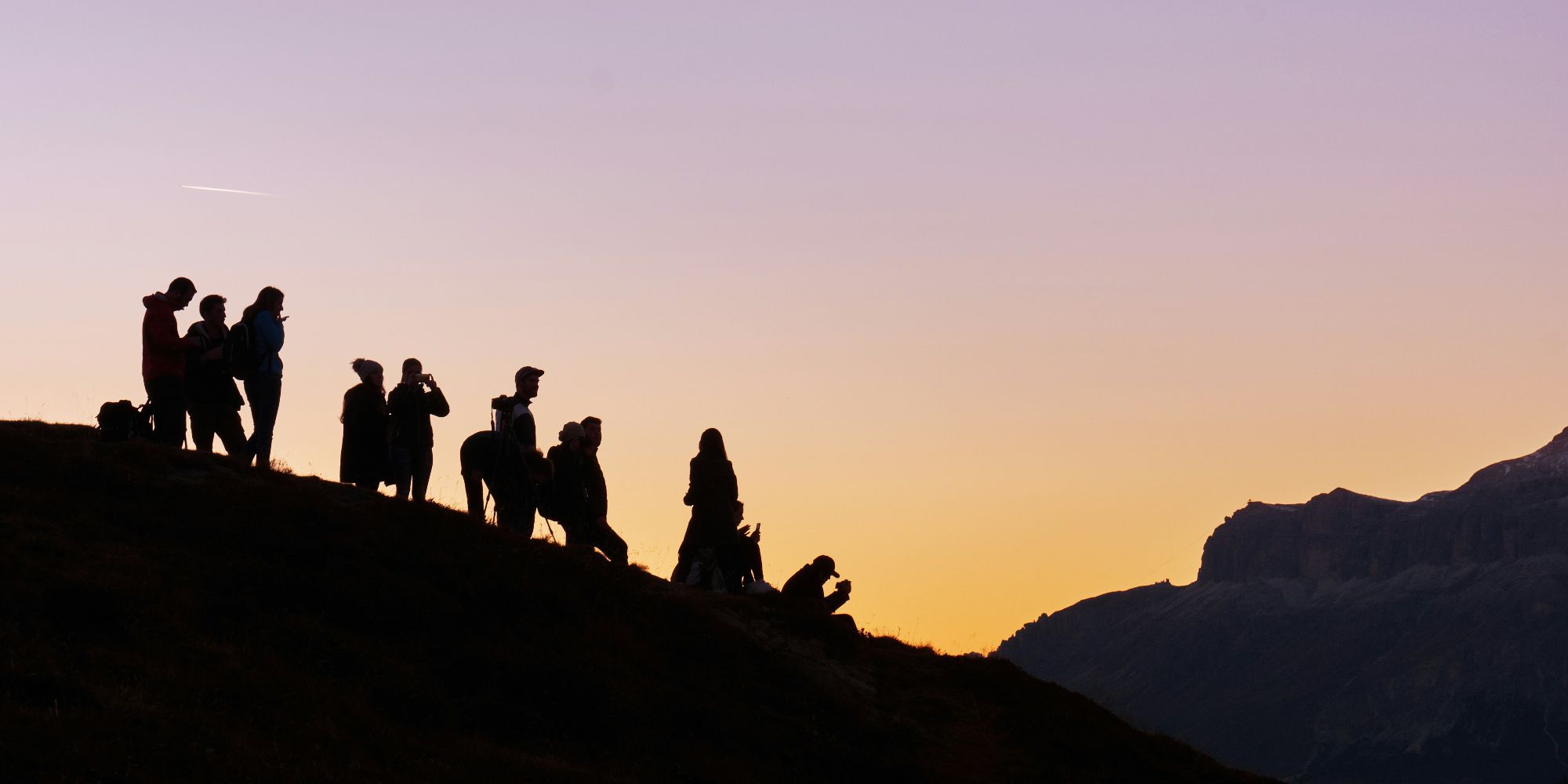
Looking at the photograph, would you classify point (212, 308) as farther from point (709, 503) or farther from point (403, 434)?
point (709, 503)

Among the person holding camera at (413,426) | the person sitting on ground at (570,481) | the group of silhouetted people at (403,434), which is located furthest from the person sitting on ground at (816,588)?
the person holding camera at (413,426)

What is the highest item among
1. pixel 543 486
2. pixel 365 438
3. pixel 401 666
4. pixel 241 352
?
pixel 241 352

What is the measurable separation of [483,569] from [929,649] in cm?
691

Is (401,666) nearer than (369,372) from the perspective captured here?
Yes

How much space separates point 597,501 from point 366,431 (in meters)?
2.94

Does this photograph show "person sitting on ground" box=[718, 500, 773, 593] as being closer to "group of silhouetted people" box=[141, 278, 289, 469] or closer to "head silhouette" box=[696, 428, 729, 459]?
"head silhouette" box=[696, 428, 729, 459]

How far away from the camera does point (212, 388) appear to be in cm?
1997

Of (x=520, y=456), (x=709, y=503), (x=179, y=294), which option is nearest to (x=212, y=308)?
(x=179, y=294)

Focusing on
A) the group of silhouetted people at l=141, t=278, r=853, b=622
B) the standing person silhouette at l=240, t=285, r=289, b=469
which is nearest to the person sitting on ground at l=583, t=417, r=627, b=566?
the group of silhouetted people at l=141, t=278, r=853, b=622

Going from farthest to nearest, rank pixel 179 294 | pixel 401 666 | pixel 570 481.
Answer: pixel 570 481, pixel 179 294, pixel 401 666

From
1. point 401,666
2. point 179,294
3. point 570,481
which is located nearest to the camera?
point 401,666

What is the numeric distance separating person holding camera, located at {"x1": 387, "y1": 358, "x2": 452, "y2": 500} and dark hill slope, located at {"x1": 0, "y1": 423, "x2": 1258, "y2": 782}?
0.62 meters

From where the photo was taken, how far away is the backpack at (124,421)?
19.9 m

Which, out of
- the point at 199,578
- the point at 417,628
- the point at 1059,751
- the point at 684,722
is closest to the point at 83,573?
the point at 199,578
